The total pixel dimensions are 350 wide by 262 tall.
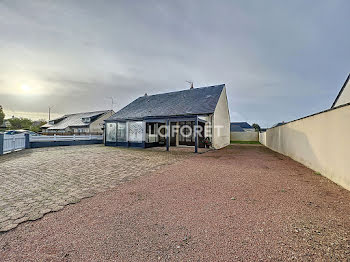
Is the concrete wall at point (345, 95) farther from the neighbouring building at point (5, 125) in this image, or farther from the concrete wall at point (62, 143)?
Result: the neighbouring building at point (5, 125)

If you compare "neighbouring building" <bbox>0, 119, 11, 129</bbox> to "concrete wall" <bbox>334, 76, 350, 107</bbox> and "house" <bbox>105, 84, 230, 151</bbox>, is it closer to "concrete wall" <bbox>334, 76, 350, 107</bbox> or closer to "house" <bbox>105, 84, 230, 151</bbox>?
"house" <bbox>105, 84, 230, 151</bbox>

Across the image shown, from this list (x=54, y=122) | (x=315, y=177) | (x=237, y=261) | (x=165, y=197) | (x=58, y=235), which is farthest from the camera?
(x=54, y=122)

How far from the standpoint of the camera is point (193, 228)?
2131 millimetres

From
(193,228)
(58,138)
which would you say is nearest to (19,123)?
(58,138)

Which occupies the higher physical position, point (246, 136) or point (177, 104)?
point (177, 104)

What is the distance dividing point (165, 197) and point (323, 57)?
20528 millimetres

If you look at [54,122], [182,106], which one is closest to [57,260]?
[182,106]

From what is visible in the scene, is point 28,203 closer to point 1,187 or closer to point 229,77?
point 1,187

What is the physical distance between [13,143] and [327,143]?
52.6 ft

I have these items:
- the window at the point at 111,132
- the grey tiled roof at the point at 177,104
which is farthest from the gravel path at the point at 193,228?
the window at the point at 111,132

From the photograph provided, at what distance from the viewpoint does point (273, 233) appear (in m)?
2.00

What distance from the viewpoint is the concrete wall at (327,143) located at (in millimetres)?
3791

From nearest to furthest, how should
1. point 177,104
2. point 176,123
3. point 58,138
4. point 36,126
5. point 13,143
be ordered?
point 13,143, point 58,138, point 176,123, point 177,104, point 36,126

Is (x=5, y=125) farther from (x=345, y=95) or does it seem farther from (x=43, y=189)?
(x=345, y=95)
